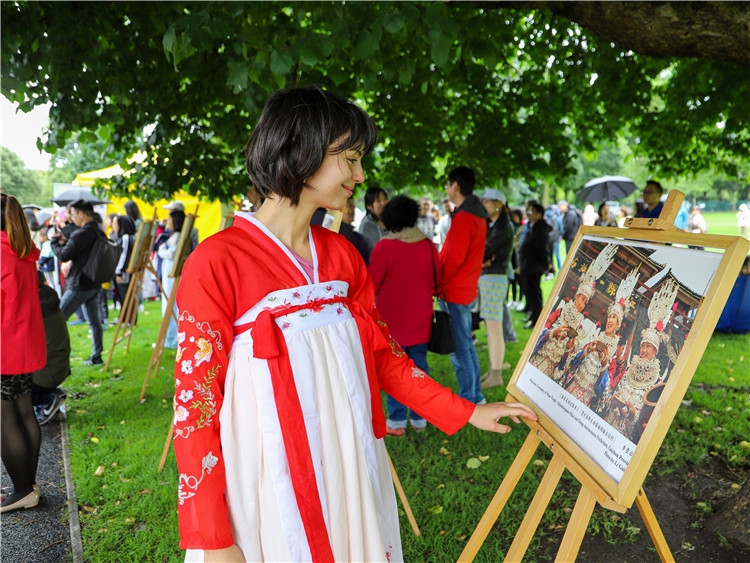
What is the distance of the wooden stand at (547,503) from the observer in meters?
1.78

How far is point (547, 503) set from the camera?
2059 mm

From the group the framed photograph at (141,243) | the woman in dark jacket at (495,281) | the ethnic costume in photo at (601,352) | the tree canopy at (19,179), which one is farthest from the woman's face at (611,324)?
the tree canopy at (19,179)

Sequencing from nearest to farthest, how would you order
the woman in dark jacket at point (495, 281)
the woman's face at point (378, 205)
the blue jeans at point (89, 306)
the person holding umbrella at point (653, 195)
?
the woman in dark jacket at point (495, 281) < the woman's face at point (378, 205) < the blue jeans at point (89, 306) < the person holding umbrella at point (653, 195)

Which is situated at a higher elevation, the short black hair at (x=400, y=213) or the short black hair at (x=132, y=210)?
the short black hair at (x=400, y=213)

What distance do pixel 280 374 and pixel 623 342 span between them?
1027 mm

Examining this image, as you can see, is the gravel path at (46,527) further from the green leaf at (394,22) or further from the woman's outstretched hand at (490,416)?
the green leaf at (394,22)

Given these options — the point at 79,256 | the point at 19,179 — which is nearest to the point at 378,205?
the point at 79,256

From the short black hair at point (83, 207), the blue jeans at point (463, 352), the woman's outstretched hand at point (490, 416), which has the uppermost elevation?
the woman's outstretched hand at point (490, 416)

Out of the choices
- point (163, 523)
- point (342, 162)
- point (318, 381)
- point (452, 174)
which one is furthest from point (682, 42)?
point (163, 523)

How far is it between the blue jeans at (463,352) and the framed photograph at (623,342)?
106 inches

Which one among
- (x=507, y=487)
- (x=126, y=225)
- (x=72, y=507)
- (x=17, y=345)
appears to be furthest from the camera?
(x=126, y=225)

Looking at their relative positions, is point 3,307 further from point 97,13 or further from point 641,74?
point 641,74

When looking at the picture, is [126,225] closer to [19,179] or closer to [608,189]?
[608,189]

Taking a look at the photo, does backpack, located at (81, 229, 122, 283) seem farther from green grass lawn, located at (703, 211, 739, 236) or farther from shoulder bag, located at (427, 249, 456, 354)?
green grass lawn, located at (703, 211, 739, 236)
